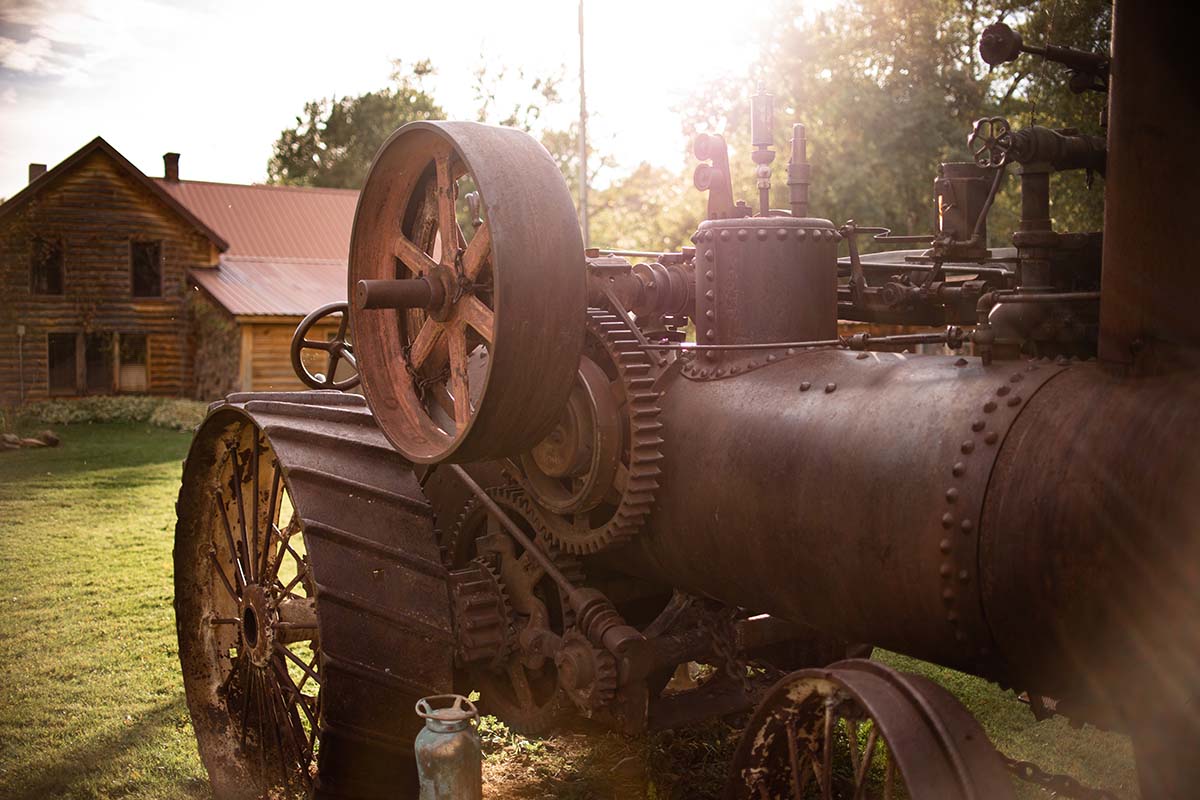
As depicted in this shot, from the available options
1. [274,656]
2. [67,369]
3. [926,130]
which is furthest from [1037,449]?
[67,369]

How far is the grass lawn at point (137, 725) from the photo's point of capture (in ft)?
15.1

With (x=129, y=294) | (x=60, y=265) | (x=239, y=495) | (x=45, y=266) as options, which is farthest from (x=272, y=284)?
(x=239, y=495)

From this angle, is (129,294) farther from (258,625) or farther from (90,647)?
(258,625)

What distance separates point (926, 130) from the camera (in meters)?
20.4

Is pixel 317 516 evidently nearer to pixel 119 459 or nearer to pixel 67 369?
pixel 119 459

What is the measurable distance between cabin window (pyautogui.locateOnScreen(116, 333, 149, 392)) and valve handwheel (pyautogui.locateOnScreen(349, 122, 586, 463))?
20766 mm

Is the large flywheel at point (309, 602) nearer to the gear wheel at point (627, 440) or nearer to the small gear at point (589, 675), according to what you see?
the small gear at point (589, 675)

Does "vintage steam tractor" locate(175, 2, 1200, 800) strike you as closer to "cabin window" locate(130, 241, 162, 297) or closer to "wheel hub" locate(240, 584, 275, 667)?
"wheel hub" locate(240, 584, 275, 667)

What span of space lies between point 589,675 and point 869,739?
1.08m

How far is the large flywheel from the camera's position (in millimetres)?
3348

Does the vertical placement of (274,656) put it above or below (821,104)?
below

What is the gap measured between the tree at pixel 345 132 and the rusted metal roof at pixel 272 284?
780 inches

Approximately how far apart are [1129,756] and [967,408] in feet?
9.78

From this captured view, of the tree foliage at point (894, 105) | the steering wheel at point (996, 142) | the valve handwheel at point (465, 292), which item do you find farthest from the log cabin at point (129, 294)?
the steering wheel at point (996, 142)
